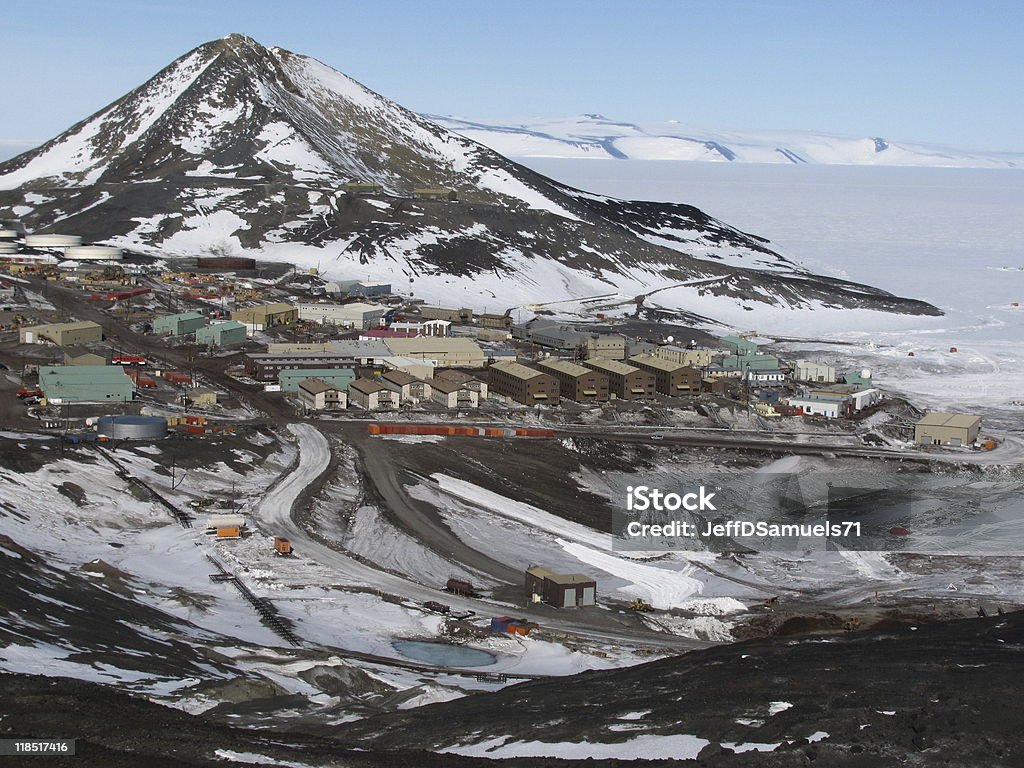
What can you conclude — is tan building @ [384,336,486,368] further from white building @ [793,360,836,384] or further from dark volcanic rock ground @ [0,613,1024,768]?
dark volcanic rock ground @ [0,613,1024,768]

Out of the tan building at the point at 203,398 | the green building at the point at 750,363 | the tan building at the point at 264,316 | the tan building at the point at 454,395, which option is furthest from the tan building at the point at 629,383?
the tan building at the point at 264,316

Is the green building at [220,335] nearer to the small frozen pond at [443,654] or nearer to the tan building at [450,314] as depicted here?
the tan building at [450,314]

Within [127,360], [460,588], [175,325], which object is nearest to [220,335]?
[175,325]

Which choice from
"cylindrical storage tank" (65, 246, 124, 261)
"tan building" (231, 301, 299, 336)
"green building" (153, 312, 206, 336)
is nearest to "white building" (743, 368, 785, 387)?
"tan building" (231, 301, 299, 336)

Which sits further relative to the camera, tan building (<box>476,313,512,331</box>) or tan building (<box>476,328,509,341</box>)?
tan building (<box>476,313,512,331</box>)

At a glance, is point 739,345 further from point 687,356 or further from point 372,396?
point 372,396

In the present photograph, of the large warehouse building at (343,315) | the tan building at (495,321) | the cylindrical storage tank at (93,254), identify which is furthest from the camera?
the cylindrical storage tank at (93,254)
